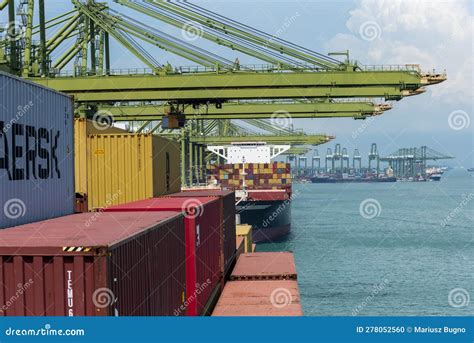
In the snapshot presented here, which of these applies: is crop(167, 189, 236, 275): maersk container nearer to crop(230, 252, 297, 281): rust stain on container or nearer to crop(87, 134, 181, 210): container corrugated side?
crop(230, 252, 297, 281): rust stain on container

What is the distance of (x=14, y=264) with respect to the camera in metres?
9.22

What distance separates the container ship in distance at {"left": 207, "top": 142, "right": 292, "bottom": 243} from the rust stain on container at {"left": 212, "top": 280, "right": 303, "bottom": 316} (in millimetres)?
38740

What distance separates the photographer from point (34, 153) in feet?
50.2

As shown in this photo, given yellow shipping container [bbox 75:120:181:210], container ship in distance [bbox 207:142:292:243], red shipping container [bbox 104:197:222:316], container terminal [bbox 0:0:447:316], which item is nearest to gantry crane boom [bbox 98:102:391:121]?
container terminal [bbox 0:0:447:316]

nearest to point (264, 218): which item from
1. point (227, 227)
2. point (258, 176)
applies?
point (258, 176)

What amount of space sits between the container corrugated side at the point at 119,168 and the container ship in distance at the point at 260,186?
37.6 meters

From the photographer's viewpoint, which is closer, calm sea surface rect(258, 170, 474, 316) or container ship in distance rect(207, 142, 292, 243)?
calm sea surface rect(258, 170, 474, 316)

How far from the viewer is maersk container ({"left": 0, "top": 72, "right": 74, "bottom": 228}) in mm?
13742

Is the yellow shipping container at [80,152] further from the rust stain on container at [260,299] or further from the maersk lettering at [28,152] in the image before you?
the rust stain on container at [260,299]

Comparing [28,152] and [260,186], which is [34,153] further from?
[260,186]

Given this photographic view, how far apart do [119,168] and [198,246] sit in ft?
23.9

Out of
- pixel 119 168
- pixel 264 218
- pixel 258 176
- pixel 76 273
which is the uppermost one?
pixel 119 168

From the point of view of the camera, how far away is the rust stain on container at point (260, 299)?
17016 mm

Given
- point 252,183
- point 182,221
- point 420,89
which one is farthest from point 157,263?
point 252,183
